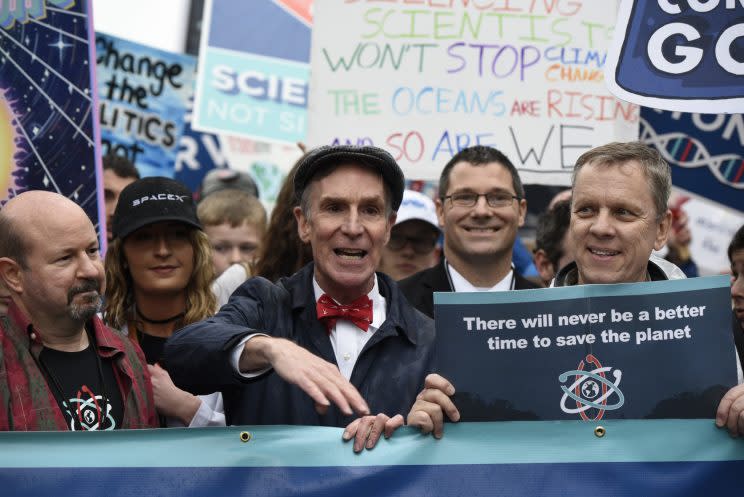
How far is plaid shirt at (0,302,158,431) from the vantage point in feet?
10.5

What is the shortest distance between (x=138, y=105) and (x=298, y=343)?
15.1 ft

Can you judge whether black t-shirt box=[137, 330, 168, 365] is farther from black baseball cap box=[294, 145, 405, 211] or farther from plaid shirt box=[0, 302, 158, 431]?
black baseball cap box=[294, 145, 405, 211]

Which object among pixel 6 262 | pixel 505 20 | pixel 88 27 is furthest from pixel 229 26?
pixel 6 262

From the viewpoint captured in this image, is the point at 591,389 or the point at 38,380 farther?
the point at 38,380

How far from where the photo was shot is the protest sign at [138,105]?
24.6ft

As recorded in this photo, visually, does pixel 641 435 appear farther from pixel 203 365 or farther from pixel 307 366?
pixel 203 365

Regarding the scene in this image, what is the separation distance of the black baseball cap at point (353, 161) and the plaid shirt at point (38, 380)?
79cm

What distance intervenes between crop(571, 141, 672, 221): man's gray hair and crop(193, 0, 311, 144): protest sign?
447cm

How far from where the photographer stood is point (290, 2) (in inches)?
296

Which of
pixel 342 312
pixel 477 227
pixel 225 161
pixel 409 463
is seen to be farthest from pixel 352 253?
pixel 225 161

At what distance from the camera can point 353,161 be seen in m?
3.51

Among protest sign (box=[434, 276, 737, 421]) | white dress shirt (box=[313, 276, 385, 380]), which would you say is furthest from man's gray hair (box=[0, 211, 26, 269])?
protest sign (box=[434, 276, 737, 421])

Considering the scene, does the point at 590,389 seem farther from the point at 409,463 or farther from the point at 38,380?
the point at 38,380

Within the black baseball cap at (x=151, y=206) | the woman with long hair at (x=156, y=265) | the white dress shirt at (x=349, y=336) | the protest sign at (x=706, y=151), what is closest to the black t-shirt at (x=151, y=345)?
the woman with long hair at (x=156, y=265)
